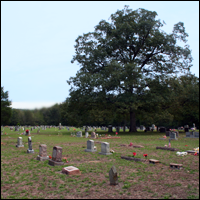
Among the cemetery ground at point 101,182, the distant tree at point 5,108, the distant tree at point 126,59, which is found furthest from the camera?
the distant tree at point 5,108

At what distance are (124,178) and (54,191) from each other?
258 centimetres

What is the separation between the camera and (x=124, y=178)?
7.31 meters

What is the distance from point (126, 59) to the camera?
1318 inches

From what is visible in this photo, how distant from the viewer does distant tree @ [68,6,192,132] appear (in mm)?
28281

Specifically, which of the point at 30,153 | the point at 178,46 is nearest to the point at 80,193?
the point at 30,153

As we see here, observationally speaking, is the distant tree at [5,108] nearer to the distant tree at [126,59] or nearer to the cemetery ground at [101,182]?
the distant tree at [126,59]

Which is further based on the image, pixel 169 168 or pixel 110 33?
pixel 110 33

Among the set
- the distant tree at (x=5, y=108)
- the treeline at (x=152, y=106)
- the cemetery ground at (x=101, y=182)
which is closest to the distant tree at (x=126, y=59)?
the treeline at (x=152, y=106)

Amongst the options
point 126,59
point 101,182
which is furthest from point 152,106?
point 101,182

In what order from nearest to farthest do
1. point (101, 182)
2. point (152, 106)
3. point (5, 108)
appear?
point (101, 182) < point (152, 106) < point (5, 108)

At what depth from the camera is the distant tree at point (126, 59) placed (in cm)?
2828

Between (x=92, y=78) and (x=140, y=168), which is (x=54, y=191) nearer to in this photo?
(x=140, y=168)

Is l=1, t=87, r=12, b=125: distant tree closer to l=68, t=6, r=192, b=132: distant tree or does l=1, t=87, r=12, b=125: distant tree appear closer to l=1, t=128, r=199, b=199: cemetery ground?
l=68, t=6, r=192, b=132: distant tree

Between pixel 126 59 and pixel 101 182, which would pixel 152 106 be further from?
pixel 101 182
